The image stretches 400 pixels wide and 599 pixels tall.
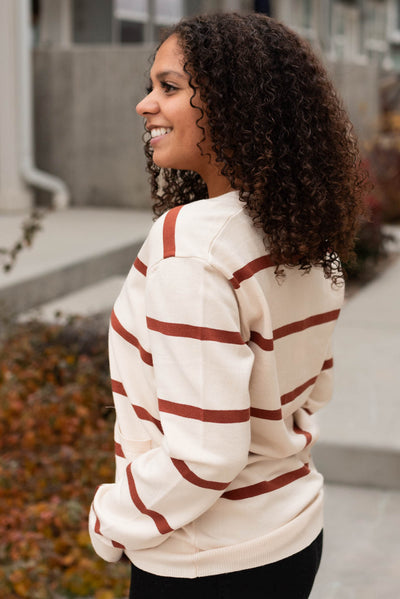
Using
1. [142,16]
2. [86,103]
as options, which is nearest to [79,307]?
[86,103]

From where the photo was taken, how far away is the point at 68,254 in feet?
24.7

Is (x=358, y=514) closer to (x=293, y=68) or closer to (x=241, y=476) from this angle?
(x=241, y=476)

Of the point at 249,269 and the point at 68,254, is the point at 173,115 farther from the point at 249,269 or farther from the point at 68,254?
the point at 68,254

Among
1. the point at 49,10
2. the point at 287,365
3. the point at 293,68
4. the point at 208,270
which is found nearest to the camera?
the point at 208,270

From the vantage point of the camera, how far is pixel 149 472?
1.43 m

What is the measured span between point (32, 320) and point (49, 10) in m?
8.09

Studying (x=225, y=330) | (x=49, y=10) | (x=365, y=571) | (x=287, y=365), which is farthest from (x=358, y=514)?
(x=49, y=10)

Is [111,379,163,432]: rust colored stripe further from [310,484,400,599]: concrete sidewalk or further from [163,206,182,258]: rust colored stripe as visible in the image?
[310,484,400,599]: concrete sidewalk

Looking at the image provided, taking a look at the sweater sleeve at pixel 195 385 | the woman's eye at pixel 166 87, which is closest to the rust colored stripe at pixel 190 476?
the sweater sleeve at pixel 195 385

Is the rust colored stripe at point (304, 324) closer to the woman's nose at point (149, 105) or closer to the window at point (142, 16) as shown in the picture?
the woman's nose at point (149, 105)

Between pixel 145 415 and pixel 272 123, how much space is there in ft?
1.73

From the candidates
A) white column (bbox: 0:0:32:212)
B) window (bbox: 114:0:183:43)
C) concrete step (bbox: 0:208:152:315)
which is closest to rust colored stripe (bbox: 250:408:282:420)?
concrete step (bbox: 0:208:152:315)

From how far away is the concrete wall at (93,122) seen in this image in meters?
10.9

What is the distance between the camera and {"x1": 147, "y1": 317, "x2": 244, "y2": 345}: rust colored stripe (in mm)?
1347
